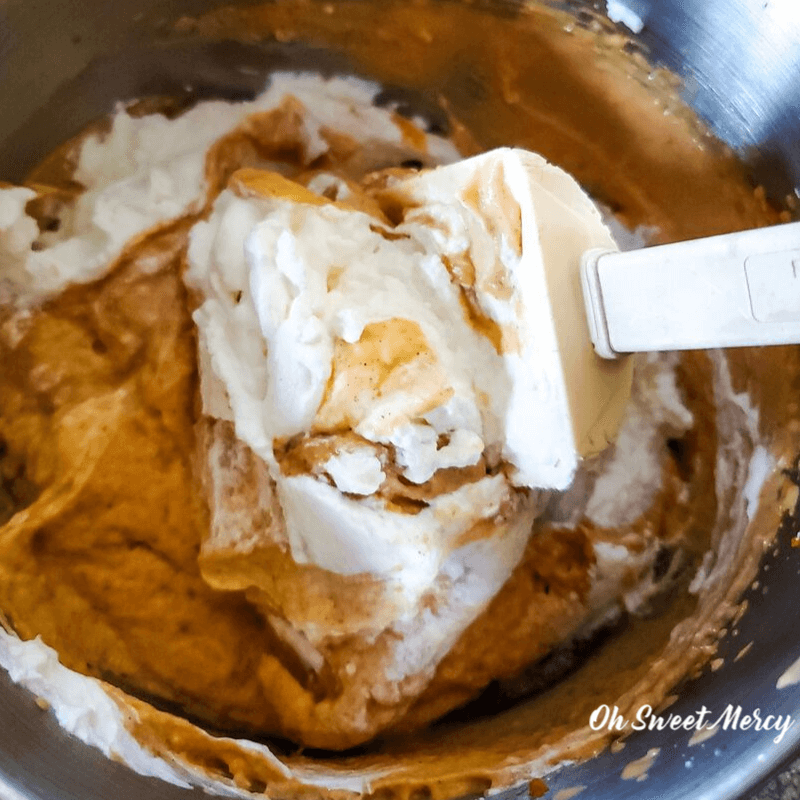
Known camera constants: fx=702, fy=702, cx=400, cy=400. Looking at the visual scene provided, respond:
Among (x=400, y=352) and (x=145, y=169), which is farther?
(x=145, y=169)

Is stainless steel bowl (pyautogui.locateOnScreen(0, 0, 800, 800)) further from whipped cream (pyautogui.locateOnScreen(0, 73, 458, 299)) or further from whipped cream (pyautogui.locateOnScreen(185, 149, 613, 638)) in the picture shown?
whipped cream (pyautogui.locateOnScreen(185, 149, 613, 638))

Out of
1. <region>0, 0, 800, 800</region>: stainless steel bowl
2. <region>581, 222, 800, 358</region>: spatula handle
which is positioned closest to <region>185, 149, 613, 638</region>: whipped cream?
<region>581, 222, 800, 358</region>: spatula handle

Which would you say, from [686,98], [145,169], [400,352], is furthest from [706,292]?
[145,169]

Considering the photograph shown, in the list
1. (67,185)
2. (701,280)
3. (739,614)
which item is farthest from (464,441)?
(67,185)

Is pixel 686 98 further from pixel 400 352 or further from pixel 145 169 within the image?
pixel 145 169

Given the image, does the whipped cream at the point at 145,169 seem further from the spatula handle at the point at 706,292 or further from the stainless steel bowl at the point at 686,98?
the spatula handle at the point at 706,292

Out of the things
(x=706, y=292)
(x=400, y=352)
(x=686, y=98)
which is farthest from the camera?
(x=686, y=98)

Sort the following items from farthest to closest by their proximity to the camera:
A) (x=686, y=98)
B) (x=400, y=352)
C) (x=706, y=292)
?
(x=686, y=98) < (x=400, y=352) < (x=706, y=292)

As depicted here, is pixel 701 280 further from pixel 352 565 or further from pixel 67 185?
pixel 67 185
